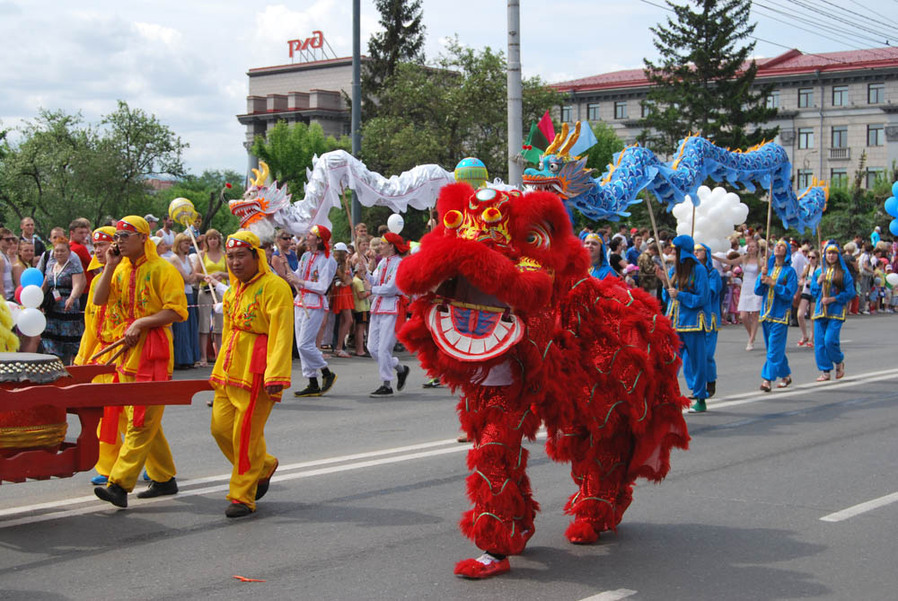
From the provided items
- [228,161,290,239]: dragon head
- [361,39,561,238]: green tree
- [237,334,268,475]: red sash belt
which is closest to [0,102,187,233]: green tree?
[361,39,561,238]: green tree

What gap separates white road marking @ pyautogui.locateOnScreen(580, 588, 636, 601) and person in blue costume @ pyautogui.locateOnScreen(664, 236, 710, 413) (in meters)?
6.19

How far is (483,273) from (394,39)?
59967 mm

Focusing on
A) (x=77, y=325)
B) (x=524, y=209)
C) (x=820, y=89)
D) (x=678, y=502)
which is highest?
(x=820, y=89)

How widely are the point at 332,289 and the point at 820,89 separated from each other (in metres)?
64.1

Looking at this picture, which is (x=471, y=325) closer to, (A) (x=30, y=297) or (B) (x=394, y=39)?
(A) (x=30, y=297)

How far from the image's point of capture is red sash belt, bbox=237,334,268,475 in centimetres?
679

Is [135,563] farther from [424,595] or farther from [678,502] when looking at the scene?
[678,502]

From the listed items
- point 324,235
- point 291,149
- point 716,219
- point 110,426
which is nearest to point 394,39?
point 291,149

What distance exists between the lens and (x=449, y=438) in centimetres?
979

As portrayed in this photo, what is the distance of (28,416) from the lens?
611cm

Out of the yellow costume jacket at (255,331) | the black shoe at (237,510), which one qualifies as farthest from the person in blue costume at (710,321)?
the black shoe at (237,510)

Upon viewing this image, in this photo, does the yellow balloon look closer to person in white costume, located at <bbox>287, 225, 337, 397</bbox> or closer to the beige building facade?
person in white costume, located at <bbox>287, 225, 337, 397</bbox>

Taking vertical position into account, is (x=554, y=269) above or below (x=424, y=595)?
above

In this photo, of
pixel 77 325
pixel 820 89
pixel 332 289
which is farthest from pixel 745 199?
pixel 77 325
